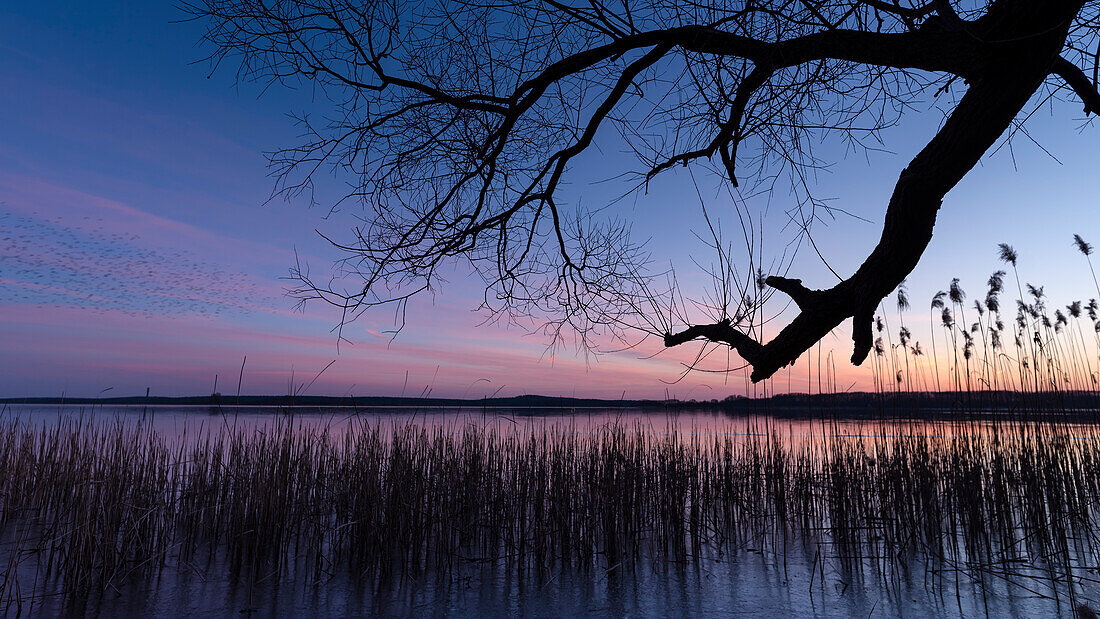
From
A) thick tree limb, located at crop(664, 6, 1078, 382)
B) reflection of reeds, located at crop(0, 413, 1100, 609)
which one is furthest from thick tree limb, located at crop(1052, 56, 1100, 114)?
reflection of reeds, located at crop(0, 413, 1100, 609)

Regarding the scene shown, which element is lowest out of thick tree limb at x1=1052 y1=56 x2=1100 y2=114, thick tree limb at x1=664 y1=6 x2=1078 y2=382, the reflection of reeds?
the reflection of reeds

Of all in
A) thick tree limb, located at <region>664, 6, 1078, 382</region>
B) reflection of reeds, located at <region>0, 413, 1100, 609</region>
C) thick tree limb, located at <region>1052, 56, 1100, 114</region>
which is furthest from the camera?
reflection of reeds, located at <region>0, 413, 1100, 609</region>

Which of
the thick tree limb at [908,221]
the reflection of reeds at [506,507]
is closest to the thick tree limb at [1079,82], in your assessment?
the thick tree limb at [908,221]

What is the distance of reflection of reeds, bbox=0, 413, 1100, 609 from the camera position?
12.1 feet

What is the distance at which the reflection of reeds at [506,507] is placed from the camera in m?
3.68

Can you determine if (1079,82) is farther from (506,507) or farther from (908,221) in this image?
(506,507)

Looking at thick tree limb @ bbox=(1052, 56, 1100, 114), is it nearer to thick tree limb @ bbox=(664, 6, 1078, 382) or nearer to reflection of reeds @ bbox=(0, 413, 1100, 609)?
thick tree limb @ bbox=(664, 6, 1078, 382)

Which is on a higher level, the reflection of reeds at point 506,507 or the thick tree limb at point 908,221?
the thick tree limb at point 908,221

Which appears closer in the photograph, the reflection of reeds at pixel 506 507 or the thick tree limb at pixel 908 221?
the thick tree limb at pixel 908 221

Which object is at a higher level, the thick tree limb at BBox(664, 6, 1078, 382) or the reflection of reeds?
the thick tree limb at BBox(664, 6, 1078, 382)

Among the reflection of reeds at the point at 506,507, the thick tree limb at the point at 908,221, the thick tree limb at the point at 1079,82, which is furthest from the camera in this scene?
the reflection of reeds at the point at 506,507

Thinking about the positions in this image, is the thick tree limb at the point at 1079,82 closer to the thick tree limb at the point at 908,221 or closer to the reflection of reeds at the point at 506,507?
the thick tree limb at the point at 908,221

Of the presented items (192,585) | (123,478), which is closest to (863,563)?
(192,585)

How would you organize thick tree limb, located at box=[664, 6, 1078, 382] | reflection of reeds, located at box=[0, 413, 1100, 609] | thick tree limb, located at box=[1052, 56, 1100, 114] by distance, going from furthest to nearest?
1. reflection of reeds, located at box=[0, 413, 1100, 609]
2. thick tree limb, located at box=[1052, 56, 1100, 114]
3. thick tree limb, located at box=[664, 6, 1078, 382]
